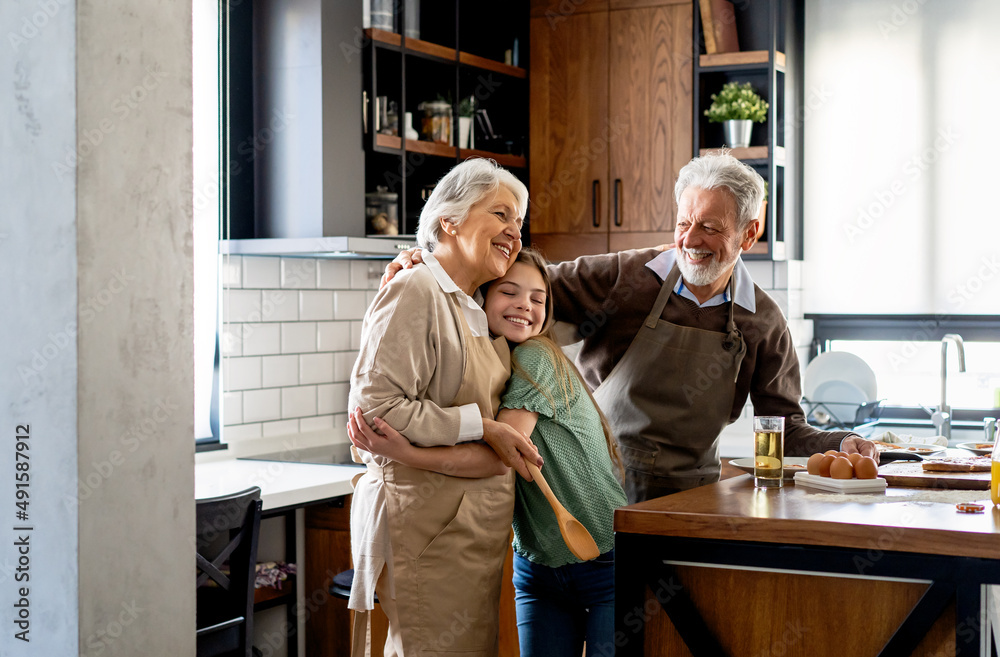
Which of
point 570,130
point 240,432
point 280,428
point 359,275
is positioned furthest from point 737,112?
→ point 240,432

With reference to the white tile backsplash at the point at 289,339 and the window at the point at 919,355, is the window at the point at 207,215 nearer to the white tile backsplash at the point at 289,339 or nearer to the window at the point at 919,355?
the white tile backsplash at the point at 289,339

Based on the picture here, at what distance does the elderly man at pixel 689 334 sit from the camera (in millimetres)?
2447

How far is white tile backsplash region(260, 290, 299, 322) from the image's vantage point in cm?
373

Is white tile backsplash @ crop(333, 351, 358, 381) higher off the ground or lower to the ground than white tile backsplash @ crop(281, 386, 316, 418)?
higher

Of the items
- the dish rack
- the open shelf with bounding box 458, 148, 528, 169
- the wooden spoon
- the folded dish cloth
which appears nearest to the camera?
the wooden spoon

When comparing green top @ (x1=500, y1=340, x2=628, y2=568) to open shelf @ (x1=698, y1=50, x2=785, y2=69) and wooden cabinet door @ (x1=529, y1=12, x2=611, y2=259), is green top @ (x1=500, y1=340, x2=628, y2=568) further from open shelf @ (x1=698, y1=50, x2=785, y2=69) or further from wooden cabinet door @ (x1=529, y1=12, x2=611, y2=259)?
open shelf @ (x1=698, y1=50, x2=785, y2=69)

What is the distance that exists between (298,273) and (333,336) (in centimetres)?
32

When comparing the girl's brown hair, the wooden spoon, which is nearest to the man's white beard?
the girl's brown hair

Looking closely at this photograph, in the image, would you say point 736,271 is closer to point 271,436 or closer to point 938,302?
point 271,436

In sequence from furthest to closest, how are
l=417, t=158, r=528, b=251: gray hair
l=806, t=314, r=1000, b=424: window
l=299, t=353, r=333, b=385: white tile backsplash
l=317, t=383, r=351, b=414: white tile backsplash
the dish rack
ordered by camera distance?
l=806, t=314, r=1000, b=424: window → the dish rack → l=317, t=383, r=351, b=414: white tile backsplash → l=299, t=353, r=333, b=385: white tile backsplash → l=417, t=158, r=528, b=251: gray hair

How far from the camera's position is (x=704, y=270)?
2447 millimetres

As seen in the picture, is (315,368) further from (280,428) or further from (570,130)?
(570,130)

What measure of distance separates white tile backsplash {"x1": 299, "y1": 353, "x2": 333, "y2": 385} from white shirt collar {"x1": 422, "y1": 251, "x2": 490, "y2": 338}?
77.9 inches

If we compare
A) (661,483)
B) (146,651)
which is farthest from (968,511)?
(146,651)
